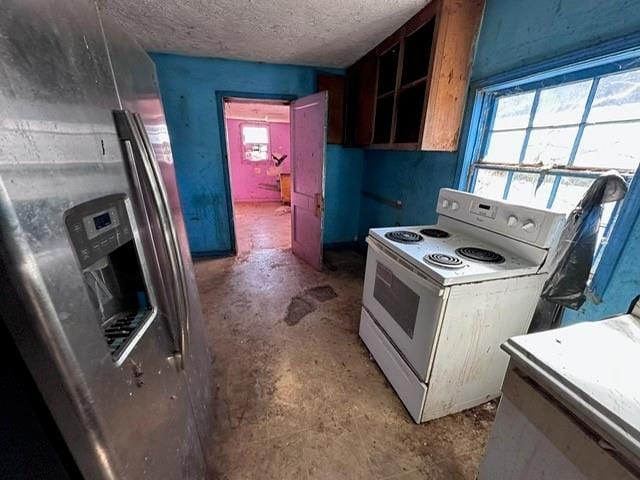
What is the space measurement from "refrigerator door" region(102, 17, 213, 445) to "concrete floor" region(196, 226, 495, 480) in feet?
0.88

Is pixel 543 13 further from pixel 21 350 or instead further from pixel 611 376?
pixel 21 350

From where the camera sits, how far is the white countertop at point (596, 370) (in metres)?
0.58

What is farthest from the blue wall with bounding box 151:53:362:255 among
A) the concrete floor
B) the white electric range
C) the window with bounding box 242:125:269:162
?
the window with bounding box 242:125:269:162

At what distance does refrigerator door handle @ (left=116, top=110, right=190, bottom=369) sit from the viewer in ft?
2.42

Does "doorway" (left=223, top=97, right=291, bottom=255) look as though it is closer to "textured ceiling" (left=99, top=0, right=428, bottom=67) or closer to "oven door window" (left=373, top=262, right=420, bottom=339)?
"textured ceiling" (left=99, top=0, right=428, bottom=67)

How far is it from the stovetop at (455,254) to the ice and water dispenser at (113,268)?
1154 millimetres

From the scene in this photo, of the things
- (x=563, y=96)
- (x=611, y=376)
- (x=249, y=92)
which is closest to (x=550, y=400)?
(x=611, y=376)

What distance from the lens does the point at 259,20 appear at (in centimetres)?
203

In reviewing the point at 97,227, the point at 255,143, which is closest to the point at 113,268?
the point at 97,227

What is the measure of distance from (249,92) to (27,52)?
9.93 ft

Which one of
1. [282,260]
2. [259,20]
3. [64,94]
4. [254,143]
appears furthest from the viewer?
[254,143]

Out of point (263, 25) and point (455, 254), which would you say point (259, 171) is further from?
point (455, 254)

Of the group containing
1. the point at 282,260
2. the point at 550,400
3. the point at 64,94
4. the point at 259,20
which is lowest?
the point at 282,260

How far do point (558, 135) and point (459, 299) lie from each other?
1.12 meters
